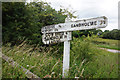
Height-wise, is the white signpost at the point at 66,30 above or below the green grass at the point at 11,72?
above

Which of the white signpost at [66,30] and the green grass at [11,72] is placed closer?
the white signpost at [66,30]

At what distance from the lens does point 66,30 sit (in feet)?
8.95

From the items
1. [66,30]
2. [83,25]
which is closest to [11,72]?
[66,30]

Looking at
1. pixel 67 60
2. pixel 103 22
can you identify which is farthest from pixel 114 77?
pixel 103 22

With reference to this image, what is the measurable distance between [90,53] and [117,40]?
1007 millimetres

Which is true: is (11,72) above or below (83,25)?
below

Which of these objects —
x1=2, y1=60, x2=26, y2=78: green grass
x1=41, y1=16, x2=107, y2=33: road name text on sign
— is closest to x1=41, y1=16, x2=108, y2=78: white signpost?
x1=41, y1=16, x2=107, y2=33: road name text on sign

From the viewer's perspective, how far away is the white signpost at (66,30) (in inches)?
87.9

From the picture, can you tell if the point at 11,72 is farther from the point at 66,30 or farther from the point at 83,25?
the point at 83,25

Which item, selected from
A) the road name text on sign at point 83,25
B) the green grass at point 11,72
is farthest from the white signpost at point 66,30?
the green grass at point 11,72

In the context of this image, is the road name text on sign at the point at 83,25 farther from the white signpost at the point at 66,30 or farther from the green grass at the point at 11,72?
the green grass at the point at 11,72

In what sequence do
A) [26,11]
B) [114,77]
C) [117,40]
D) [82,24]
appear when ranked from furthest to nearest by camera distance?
[26,11] < [117,40] < [114,77] < [82,24]

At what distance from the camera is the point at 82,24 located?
7.98 feet

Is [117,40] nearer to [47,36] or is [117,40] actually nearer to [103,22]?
[103,22]
